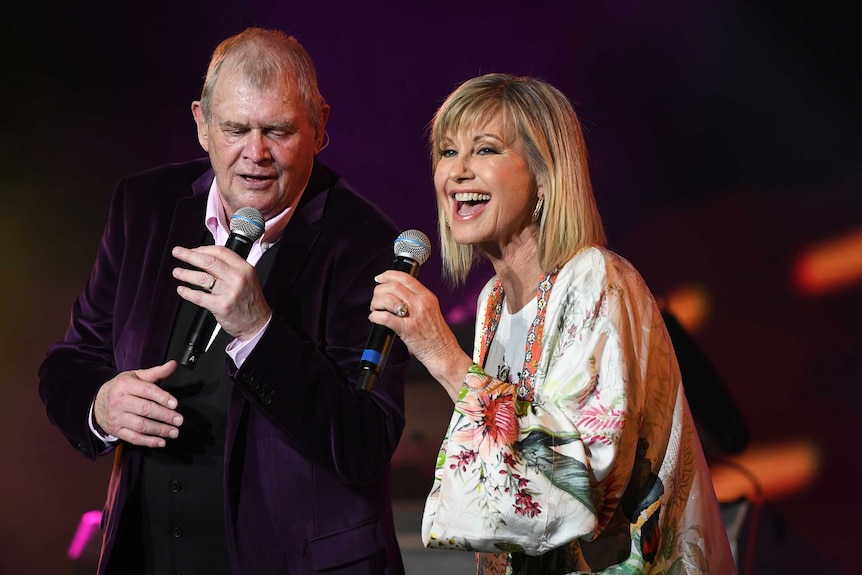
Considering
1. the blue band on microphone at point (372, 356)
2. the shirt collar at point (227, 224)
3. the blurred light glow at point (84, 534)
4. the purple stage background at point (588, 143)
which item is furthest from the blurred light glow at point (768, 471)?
the blurred light glow at point (84, 534)

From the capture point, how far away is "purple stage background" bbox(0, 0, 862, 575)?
121 inches

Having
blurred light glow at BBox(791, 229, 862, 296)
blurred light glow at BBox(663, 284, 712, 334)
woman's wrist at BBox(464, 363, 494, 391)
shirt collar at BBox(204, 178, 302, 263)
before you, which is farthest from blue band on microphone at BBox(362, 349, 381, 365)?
blurred light glow at BBox(791, 229, 862, 296)

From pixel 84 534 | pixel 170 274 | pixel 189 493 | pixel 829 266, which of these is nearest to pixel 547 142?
pixel 170 274

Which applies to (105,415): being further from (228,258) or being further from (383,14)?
(383,14)

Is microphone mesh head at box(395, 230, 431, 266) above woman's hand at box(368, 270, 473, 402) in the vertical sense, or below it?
above

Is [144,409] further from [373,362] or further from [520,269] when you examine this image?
[520,269]

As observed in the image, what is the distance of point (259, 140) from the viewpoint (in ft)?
6.05

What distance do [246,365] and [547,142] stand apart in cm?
67

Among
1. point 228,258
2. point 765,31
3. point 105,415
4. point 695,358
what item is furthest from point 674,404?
point 765,31

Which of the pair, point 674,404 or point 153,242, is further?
point 153,242

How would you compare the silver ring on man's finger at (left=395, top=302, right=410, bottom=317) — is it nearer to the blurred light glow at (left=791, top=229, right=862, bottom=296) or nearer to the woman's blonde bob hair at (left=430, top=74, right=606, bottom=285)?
the woman's blonde bob hair at (left=430, top=74, right=606, bottom=285)

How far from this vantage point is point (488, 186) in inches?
64.7

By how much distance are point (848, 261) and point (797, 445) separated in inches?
25.1

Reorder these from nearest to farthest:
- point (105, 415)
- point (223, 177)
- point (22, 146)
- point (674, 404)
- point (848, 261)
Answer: point (674, 404)
point (105, 415)
point (223, 177)
point (848, 261)
point (22, 146)
